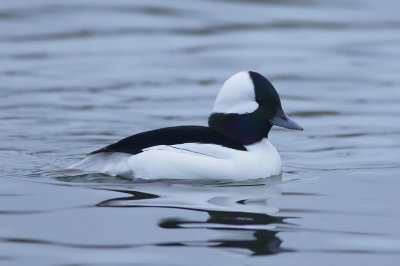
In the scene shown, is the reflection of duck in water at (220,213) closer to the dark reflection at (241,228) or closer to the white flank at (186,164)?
the dark reflection at (241,228)

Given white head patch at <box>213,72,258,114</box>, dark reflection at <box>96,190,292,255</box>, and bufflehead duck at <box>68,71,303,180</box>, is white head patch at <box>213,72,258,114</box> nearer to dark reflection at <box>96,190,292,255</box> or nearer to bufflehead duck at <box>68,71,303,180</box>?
bufflehead duck at <box>68,71,303,180</box>

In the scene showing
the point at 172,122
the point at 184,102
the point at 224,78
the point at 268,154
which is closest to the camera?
the point at 268,154

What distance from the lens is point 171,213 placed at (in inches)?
282

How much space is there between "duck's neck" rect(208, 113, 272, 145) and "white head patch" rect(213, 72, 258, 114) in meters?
0.05

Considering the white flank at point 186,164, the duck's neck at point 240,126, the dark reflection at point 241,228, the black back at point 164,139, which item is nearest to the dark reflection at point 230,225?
the dark reflection at point 241,228

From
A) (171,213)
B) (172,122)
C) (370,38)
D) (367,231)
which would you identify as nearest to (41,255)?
(171,213)

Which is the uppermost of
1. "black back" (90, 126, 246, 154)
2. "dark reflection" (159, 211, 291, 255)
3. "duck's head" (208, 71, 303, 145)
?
"duck's head" (208, 71, 303, 145)

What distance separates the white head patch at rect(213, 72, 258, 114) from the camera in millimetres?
8539

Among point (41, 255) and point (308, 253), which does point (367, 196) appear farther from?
point (41, 255)

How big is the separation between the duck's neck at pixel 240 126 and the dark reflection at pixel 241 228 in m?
1.55

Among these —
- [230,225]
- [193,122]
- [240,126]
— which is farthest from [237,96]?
[193,122]

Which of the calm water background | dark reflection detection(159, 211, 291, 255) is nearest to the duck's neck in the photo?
the calm water background

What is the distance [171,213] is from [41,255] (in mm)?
1270

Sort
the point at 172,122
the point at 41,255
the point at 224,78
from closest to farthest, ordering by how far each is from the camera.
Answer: the point at 41,255 < the point at 172,122 < the point at 224,78
